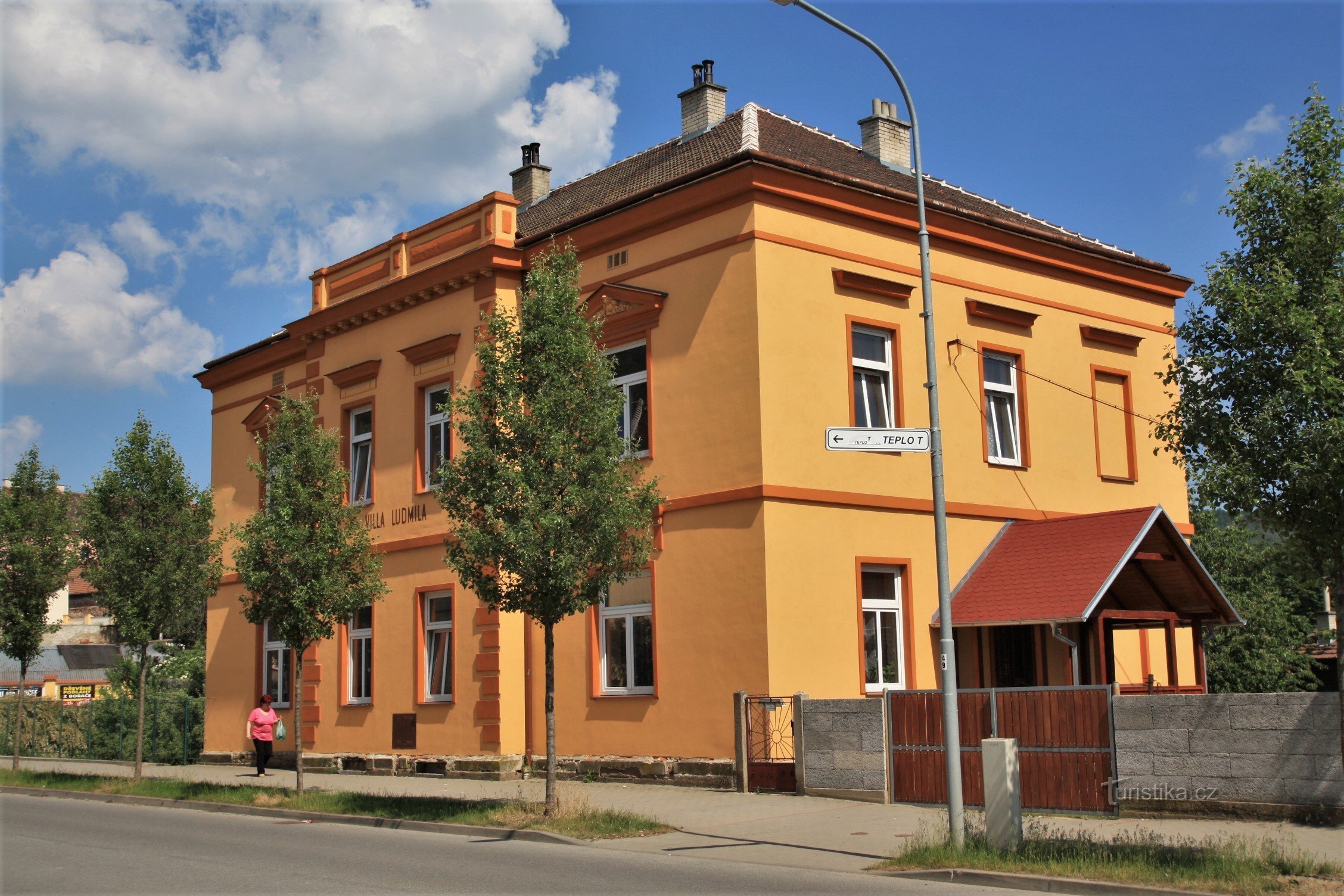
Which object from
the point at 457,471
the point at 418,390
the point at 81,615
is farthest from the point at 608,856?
the point at 81,615

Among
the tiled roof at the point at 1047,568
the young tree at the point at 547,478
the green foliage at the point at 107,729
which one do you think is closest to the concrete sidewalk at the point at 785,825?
the young tree at the point at 547,478

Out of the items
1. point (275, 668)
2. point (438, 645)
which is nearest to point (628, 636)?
point (438, 645)

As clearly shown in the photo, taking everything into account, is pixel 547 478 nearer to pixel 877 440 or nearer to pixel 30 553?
pixel 877 440

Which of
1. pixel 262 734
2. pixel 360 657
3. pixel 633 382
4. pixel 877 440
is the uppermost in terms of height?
pixel 633 382

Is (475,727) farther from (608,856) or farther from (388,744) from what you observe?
(608,856)

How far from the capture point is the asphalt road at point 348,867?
34.3 feet

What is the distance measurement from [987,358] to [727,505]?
5992 mm

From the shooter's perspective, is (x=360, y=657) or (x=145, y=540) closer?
(x=145, y=540)

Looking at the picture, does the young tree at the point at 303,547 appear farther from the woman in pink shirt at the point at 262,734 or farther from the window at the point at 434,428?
the woman in pink shirt at the point at 262,734

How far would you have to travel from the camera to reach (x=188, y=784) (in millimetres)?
20531

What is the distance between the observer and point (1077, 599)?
56.7ft

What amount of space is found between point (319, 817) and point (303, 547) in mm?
3907

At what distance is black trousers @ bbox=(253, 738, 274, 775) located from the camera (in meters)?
23.7

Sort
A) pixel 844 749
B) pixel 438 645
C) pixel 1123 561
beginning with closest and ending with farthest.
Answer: pixel 844 749 → pixel 1123 561 → pixel 438 645
